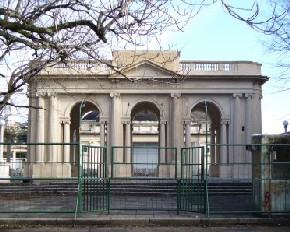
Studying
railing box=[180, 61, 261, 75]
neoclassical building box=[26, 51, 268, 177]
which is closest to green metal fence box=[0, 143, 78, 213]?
neoclassical building box=[26, 51, 268, 177]

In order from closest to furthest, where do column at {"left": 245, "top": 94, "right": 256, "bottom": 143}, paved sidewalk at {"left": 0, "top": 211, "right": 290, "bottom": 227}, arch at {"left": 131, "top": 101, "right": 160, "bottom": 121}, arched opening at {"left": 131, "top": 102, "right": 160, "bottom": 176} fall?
paved sidewalk at {"left": 0, "top": 211, "right": 290, "bottom": 227} < arched opening at {"left": 131, "top": 102, "right": 160, "bottom": 176} < column at {"left": 245, "top": 94, "right": 256, "bottom": 143} < arch at {"left": 131, "top": 101, "right": 160, "bottom": 121}

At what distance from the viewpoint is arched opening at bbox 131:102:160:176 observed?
17922 mm

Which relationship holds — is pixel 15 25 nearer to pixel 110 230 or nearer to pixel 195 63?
pixel 110 230

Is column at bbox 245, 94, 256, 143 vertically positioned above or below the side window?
above

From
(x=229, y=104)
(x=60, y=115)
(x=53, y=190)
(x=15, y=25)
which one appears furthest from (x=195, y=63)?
(x=15, y=25)

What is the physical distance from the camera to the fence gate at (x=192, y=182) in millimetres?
15398

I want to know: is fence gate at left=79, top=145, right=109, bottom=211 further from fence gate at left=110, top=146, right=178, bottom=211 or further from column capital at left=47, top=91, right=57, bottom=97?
column capital at left=47, top=91, right=57, bottom=97

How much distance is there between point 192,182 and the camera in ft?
52.0

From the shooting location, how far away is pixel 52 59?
16141 millimetres

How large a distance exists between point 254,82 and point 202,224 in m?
32.5

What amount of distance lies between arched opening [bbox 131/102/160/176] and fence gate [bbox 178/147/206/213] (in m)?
1.43

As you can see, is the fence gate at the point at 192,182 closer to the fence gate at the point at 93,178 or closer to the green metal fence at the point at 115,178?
the green metal fence at the point at 115,178

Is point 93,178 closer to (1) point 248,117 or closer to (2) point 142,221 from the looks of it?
(2) point 142,221

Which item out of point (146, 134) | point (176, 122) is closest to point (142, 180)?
point (176, 122)
